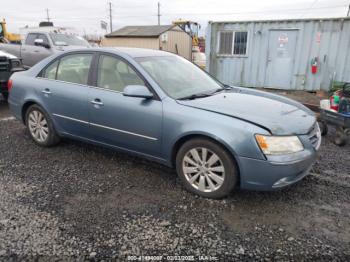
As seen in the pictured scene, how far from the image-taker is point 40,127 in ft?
14.8

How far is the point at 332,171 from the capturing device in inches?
151

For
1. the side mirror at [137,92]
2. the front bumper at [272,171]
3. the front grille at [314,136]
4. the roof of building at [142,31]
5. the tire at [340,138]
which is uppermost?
the roof of building at [142,31]

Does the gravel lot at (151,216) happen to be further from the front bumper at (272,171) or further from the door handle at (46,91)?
the door handle at (46,91)

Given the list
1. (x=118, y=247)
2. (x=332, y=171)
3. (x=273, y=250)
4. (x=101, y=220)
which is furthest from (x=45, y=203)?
(x=332, y=171)

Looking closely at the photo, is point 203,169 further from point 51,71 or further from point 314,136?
point 51,71

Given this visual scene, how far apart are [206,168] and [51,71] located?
9.25 feet

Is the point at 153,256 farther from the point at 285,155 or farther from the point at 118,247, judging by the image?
the point at 285,155

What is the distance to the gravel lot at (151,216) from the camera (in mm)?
2408

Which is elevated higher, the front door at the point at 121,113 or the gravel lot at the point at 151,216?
the front door at the point at 121,113

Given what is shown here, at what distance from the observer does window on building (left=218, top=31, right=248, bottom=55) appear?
33.7 feet

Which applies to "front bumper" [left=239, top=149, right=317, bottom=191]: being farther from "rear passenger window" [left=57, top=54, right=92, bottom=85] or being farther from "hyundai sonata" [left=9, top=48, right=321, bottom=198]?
"rear passenger window" [left=57, top=54, right=92, bottom=85]

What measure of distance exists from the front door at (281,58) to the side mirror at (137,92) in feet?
25.9

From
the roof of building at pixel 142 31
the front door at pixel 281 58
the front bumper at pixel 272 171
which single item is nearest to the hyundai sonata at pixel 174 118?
the front bumper at pixel 272 171

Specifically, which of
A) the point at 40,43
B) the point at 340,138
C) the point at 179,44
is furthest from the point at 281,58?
the point at 179,44
